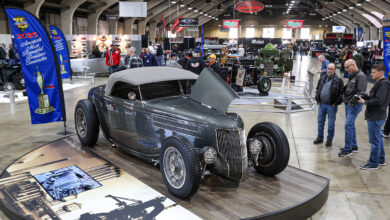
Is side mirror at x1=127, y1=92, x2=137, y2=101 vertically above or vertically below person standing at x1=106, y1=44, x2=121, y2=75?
below

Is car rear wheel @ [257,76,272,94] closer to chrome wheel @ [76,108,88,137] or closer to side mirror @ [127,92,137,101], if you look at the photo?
chrome wheel @ [76,108,88,137]

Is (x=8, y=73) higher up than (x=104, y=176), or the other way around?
(x=8, y=73)

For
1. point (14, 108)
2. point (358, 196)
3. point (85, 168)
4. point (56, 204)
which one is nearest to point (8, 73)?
point (14, 108)

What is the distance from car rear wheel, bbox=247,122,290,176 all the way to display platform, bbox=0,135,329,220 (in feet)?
0.51

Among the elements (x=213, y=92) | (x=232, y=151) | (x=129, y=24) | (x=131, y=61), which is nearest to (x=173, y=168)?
(x=232, y=151)

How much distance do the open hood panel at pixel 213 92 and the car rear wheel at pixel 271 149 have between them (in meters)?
0.66

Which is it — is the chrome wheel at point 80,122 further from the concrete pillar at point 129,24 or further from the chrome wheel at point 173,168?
the concrete pillar at point 129,24

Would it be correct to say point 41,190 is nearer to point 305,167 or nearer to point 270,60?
point 305,167

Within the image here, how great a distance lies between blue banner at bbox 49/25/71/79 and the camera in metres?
12.7

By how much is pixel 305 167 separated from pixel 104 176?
307 centimetres

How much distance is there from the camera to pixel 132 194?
3852 millimetres

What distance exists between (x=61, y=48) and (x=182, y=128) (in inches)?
431

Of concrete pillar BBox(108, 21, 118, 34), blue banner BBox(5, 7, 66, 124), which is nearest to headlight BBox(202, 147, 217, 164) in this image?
blue banner BBox(5, 7, 66, 124)

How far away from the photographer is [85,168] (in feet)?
15.3
